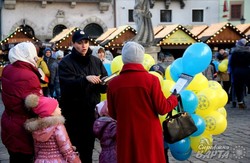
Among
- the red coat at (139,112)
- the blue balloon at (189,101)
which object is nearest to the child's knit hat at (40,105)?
the red coat at (139,112)

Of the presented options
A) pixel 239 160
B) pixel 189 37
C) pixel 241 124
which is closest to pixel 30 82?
pixel 239 160

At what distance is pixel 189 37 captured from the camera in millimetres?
22469

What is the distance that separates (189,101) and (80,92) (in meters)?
1.17

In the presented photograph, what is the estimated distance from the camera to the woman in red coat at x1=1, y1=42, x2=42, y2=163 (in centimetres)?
420

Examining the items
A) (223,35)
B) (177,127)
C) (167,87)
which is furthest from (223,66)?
(223,35)

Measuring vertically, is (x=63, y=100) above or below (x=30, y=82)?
below

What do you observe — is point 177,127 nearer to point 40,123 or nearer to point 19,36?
point 40,123

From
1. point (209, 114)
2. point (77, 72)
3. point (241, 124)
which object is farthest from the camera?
point (241, 124)

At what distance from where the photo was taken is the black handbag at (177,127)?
3.96 meters

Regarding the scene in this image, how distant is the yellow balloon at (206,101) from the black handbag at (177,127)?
109 centimetres

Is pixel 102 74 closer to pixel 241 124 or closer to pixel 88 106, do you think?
pixel 88 106

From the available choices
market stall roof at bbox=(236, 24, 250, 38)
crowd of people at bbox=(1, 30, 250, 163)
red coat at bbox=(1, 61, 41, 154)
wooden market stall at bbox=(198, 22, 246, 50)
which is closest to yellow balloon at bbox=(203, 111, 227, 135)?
crowd of people at bbox=(1, 30, 250, 163)

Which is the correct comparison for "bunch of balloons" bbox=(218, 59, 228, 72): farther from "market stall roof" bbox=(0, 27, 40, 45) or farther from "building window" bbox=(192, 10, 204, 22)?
"building window" bbox=(192, 10, 204, 22)

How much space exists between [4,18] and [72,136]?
26.0m
